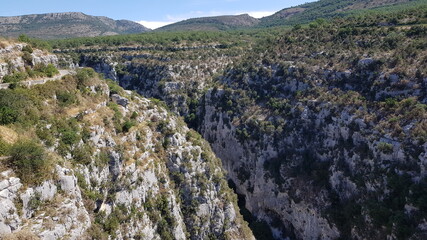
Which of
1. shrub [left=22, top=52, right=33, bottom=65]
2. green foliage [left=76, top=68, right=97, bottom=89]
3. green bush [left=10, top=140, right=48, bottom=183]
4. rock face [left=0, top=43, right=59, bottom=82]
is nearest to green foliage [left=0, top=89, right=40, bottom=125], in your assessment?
green bush [left=10, top=140, right=48, bottom=183]

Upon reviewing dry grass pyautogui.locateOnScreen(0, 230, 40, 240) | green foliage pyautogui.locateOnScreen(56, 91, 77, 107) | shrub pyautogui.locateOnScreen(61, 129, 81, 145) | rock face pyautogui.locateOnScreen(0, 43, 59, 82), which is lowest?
dry grass pyautogui.locateOnScreen(0, 230, 40, 240)

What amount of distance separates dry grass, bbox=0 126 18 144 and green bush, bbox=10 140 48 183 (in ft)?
5.53

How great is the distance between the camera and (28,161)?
20266mm

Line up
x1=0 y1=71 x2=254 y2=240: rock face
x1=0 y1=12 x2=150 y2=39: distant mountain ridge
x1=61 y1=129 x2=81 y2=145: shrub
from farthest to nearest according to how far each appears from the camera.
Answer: x1=0 y1=12 x2=150 y2=39: distant mountain ridge
x1=61 y1=129 x2=81 y2=145: shrub
x1=0 y1=71 x2=254 y2=240: rock face

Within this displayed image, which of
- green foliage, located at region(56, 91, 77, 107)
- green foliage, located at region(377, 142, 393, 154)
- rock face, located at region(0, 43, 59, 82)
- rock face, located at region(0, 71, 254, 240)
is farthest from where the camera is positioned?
green foliage, located at region(377, 142, 393, 154)

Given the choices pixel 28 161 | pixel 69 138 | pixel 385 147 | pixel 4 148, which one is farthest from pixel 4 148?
pixel 385 147

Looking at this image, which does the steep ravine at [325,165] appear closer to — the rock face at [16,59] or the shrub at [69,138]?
the shrub at [69,138]

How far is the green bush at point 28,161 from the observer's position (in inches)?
797

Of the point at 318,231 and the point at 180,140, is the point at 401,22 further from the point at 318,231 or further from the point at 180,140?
the point at 180,140

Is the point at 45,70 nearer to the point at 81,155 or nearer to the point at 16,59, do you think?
the point at 16,59

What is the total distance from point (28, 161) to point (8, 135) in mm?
4454

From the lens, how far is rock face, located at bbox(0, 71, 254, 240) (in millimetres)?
20172

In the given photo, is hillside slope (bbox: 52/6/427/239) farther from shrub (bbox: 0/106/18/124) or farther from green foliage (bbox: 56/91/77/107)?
shrub (bbox: 0/106/18/124)

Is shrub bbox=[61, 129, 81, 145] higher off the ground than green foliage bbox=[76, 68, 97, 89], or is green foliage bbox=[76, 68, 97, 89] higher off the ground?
green foliage bbox=[76, 68, 97, 89]
